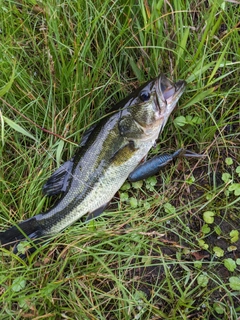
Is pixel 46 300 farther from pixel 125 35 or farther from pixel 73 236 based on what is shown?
pixel 125 35

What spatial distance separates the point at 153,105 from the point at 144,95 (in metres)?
0.10

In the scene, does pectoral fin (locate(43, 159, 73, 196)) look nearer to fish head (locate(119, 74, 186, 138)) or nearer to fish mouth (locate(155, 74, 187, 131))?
fish head (locate(119, 74, 186, 138))

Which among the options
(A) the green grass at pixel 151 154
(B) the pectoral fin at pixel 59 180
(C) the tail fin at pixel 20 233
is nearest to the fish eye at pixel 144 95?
(A) the green grass at pixel 151 154

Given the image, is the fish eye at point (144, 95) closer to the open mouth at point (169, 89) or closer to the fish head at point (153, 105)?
the fish head at point (153, 105)

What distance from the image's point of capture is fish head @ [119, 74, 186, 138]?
2814 millimetres

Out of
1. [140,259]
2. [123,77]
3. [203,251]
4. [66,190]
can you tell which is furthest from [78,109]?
[203,251]

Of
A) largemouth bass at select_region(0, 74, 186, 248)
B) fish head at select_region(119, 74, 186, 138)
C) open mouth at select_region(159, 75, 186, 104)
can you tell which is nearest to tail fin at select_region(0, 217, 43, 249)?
largemouth bass at select_region(0, 74, 186, 248)

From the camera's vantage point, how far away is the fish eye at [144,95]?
9.33 ft

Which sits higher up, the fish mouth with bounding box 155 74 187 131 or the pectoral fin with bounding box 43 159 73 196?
the fish mouth with bounding box 155 74 187 131

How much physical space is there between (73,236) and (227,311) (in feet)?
4.05

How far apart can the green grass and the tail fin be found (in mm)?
85

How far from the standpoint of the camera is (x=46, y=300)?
9.27 feet

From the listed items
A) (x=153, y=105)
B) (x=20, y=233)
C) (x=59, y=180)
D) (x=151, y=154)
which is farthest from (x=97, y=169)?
(x=20, y=233)

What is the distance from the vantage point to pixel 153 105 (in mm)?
2850
